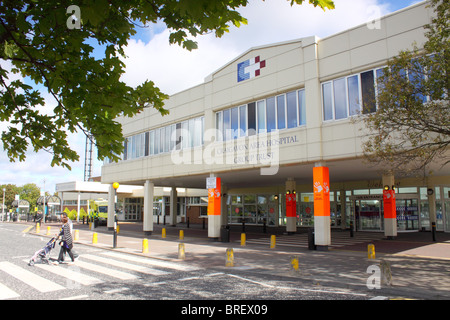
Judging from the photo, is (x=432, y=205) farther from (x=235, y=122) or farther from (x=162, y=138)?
(x=162, y=138)

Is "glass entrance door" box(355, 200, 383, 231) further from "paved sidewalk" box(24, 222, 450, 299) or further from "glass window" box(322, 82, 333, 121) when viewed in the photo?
"glass window" box(322, 82, 333, 121)

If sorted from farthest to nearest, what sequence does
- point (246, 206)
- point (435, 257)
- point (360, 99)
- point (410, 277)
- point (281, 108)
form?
1. point (246, 206)
2. point (281, 108)
3. point (360, 99)
4. point (435, 257)
5. point (410, 277)

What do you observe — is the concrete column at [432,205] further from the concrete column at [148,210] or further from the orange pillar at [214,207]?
the concrete column at [148,210]

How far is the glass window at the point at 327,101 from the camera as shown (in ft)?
50.3

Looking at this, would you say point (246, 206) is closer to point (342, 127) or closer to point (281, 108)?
point (281, 108)

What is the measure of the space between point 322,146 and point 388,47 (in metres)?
4.84

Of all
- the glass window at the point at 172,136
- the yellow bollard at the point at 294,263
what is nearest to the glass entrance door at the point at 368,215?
the glass window at the point at 172,136

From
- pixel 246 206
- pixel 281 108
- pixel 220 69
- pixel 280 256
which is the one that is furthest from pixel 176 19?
pixel 246 206

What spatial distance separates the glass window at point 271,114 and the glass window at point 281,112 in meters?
0.24

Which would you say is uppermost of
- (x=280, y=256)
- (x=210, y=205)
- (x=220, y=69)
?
(x=220, y=69)

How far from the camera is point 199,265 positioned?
39.1 feet

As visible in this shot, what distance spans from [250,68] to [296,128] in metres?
4.89

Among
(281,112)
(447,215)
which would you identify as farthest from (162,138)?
(447,215)

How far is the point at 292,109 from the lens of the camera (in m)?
16.8
